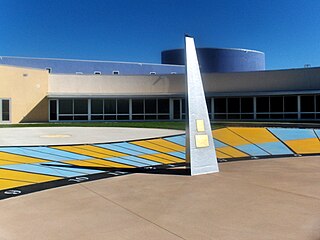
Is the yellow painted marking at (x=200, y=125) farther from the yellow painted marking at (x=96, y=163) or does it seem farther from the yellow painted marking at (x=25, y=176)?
the yellow painted marking at (x=25, y=176)

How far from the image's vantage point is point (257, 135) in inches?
599

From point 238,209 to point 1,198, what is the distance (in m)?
3.98

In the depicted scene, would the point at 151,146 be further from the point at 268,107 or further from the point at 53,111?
the point at 268,107

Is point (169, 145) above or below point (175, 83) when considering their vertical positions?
below

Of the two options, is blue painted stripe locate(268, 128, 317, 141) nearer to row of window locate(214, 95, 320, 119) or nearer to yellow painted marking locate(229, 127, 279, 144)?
yellow painted marking locate(229, 127, 279, 144)

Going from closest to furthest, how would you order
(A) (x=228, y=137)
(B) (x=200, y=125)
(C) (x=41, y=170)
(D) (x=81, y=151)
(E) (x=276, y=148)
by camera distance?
1. (C) (x=41, y=170)
2. (B) (x=200, y=125)
3. (D) (x=81, y=151)
4. (E) (x=276, y=148)
5. (A) (x=228, y=137)

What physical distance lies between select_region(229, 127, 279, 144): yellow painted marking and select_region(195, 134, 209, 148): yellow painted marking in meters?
6.05

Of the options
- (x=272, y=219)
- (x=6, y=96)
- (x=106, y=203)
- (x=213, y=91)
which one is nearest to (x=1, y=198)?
(x=106, y=203)

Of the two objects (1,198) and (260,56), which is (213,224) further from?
(260,56)

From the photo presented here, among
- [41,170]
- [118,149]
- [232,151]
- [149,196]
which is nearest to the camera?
[149,196]

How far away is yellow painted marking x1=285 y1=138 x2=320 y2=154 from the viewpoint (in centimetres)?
1280

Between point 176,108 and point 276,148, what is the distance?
21.0m

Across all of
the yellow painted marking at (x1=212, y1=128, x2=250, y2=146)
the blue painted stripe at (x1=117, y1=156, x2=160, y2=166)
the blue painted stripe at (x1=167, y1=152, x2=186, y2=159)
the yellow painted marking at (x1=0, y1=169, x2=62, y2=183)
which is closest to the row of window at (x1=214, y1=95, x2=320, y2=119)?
the yellow painted marking at (x1=212, y1=128, x2=250, y2=146)

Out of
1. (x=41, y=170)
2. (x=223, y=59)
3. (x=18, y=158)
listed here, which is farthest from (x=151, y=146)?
(x=223, y=59)
